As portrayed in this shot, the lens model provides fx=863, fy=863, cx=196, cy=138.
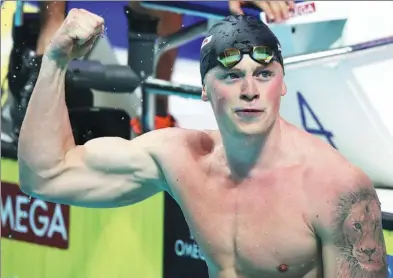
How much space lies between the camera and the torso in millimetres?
1489

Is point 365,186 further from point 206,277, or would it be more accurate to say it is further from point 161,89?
point 161,89

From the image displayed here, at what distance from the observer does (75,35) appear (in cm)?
148

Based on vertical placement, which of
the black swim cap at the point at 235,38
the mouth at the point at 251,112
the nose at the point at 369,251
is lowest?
the nose at the point at 369,251

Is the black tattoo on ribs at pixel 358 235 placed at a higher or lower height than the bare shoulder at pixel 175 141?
lower

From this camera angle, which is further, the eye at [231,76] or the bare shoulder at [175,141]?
the bare shoulder at [175,141]

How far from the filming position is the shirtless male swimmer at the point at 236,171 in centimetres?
144

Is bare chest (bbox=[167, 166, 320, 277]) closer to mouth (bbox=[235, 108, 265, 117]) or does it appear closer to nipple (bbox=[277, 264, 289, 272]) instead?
nipple (bbox=[277, 264, 289, 272])

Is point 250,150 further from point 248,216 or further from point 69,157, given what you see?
point 69,157

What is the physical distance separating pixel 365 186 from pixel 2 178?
5.87 feet

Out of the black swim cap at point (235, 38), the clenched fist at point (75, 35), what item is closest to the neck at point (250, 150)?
the black swim cap at point (235, 38)

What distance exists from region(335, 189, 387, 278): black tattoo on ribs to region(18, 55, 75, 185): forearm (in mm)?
524

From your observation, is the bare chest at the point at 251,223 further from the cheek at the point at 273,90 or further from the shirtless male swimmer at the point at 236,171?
the cheek at the point at 273,90

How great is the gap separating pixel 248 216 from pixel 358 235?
8.0 inches

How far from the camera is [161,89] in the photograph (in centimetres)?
269
